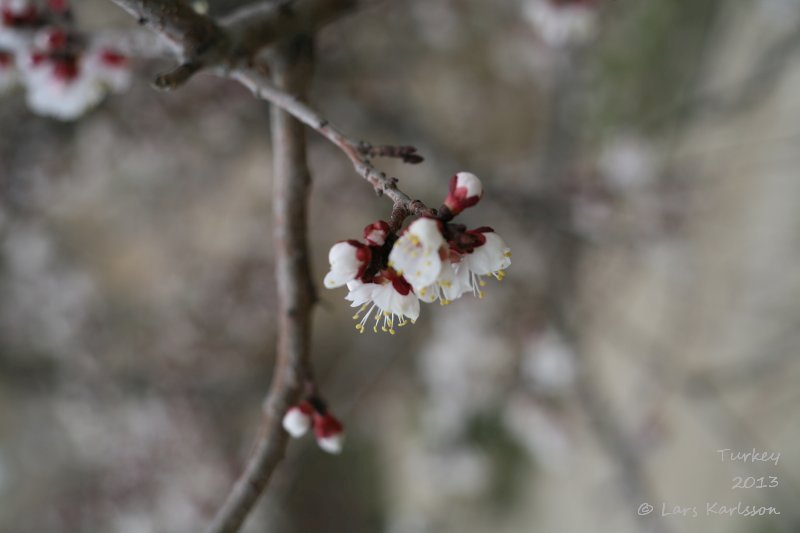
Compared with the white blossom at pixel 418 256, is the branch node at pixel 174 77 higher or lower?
higher

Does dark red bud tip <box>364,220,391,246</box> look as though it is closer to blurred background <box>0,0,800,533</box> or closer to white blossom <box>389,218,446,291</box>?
white blossom <box>389,218,446,291</box>

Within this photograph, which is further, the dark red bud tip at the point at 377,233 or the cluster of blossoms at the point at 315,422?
the cluster of blossoms at the point at 315,422

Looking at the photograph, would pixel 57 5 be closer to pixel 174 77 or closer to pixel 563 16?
pixel 174 77

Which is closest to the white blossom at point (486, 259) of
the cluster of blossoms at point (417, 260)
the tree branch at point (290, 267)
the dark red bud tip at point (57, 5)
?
the cluster of blossoms at point (417, 260)

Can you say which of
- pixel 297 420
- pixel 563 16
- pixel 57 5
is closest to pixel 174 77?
pixel 297 420

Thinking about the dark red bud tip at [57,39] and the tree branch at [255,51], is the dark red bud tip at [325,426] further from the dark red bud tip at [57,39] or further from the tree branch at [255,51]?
the dark red bud tip at [57,39]
